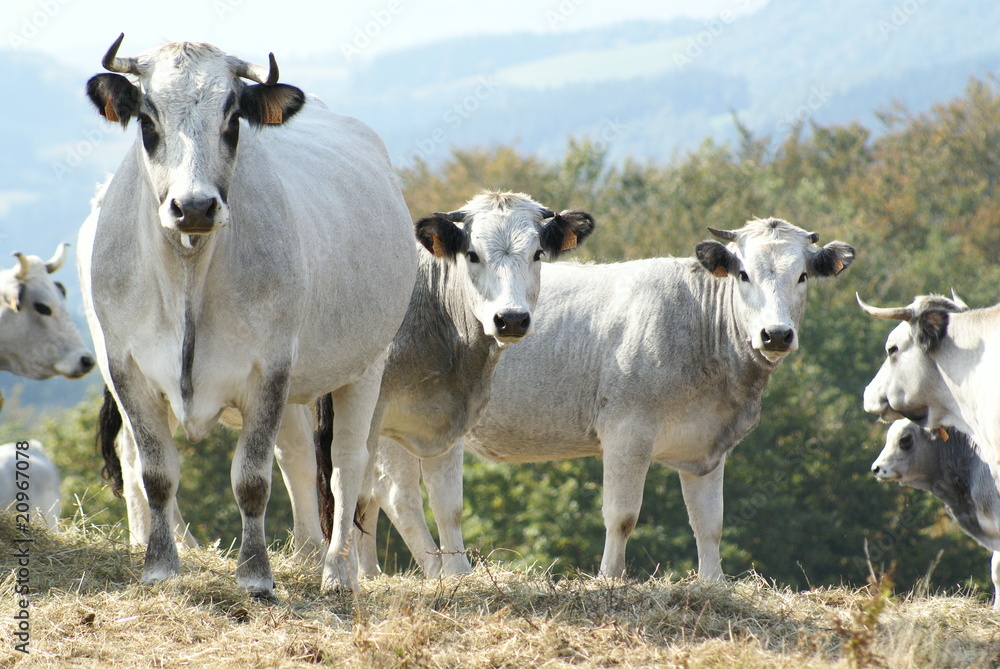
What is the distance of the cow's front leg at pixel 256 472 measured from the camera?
219 inches

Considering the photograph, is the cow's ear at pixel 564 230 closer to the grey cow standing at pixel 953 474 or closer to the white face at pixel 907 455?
the grey cow standing at pixel 953 474

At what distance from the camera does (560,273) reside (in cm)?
1011

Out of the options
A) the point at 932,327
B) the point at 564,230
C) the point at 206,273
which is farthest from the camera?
the point at 932,327

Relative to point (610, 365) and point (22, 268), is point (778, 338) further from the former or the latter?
point (22, 268)

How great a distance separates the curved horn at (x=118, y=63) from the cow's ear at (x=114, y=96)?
0.04 m

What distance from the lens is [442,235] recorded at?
24.8ft

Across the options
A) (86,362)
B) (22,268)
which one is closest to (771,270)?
(86,362)

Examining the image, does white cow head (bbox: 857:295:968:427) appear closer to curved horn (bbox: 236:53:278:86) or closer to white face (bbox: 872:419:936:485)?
white face (bbox: 872:419:936:485)

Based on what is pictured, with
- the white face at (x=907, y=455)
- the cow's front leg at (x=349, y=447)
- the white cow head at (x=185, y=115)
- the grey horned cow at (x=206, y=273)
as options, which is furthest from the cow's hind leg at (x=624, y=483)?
the white face at (x=907, y=455)

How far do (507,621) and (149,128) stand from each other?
9.29ft

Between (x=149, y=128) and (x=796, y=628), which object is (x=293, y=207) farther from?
(x=796, y=628)

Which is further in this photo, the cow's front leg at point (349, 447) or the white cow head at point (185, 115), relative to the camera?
the cow's front leg at point (349, 447)

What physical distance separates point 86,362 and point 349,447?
492 cm

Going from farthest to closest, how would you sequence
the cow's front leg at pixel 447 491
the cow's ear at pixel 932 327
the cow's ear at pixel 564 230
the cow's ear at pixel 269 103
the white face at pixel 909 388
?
the cow's front leg at pixel 447 491, the white face at pixel 909 388, the cow's ear at pixel 932 327, the cow's ear at pixel 564 230, the cow's ear at pixel 269 103
